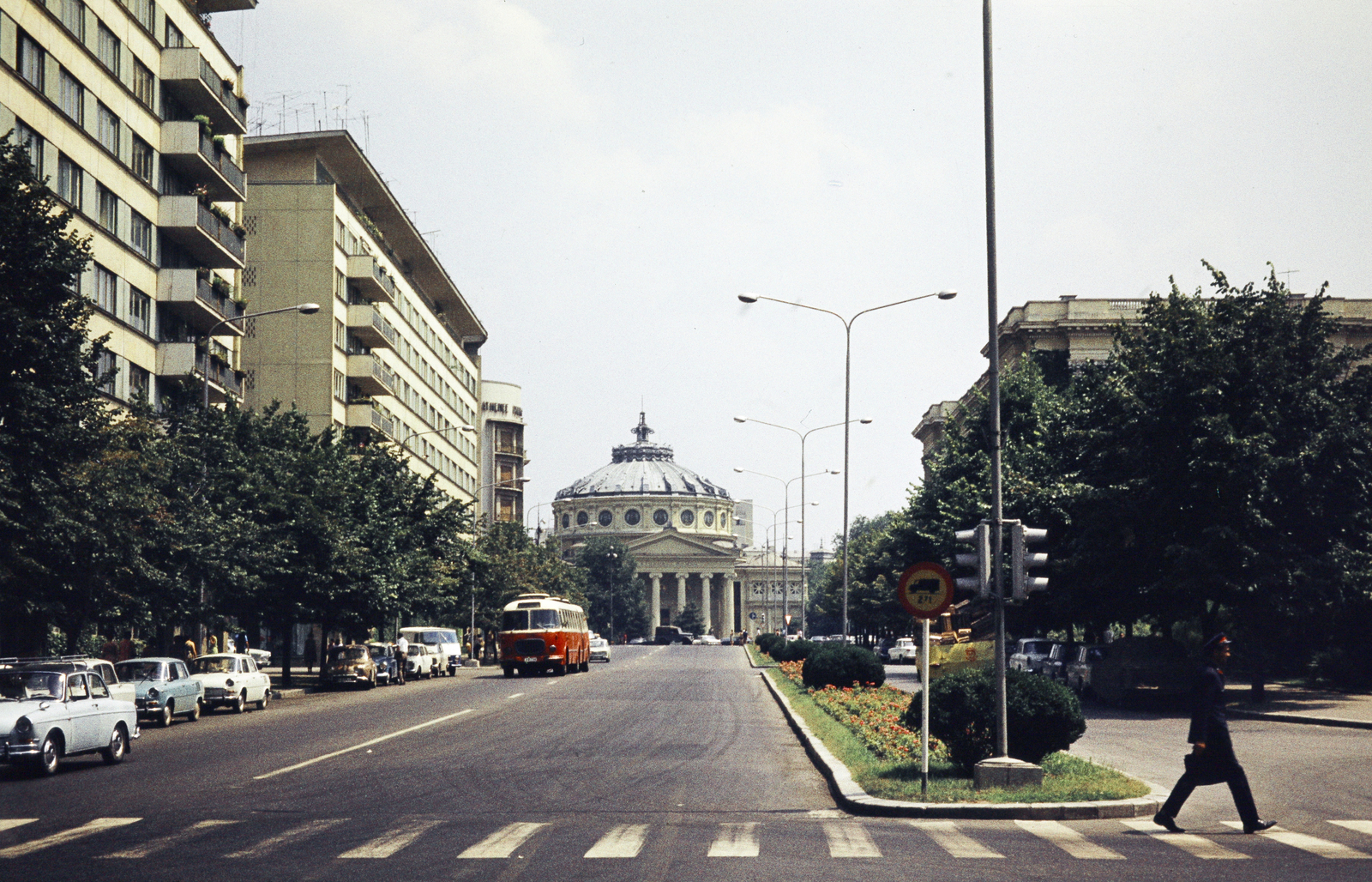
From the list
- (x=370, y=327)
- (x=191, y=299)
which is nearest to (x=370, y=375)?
(x=370, y=327)

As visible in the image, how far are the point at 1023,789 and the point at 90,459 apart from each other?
20029 mm

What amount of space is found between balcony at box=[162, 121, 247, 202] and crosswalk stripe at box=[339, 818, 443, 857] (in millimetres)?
41432

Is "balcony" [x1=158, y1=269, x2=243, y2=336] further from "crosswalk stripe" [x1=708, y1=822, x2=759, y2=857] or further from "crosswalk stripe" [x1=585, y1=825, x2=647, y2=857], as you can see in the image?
"crosswalk stripe" [x1=708, y1=822, x2=759, y2=857]

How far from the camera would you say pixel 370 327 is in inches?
2943

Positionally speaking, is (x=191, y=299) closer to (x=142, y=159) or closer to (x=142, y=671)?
(x=142, y=159)

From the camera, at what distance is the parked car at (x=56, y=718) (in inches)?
733

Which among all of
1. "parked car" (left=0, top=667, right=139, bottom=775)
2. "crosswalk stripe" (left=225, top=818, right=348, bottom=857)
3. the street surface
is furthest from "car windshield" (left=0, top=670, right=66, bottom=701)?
"crosswalk stripe" (left=225, top=818, right=348, bottom=857)

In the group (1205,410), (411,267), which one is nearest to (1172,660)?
(1205,410)

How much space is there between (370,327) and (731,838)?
6470cm

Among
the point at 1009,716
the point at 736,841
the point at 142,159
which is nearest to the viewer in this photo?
the point at 736,841

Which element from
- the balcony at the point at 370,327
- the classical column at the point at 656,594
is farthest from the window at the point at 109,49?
the classical column at the point at 656,594

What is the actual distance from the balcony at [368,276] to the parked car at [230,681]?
134 ft

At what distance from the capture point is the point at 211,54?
5441 centimetres

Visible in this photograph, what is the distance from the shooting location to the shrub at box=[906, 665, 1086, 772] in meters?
16.3
